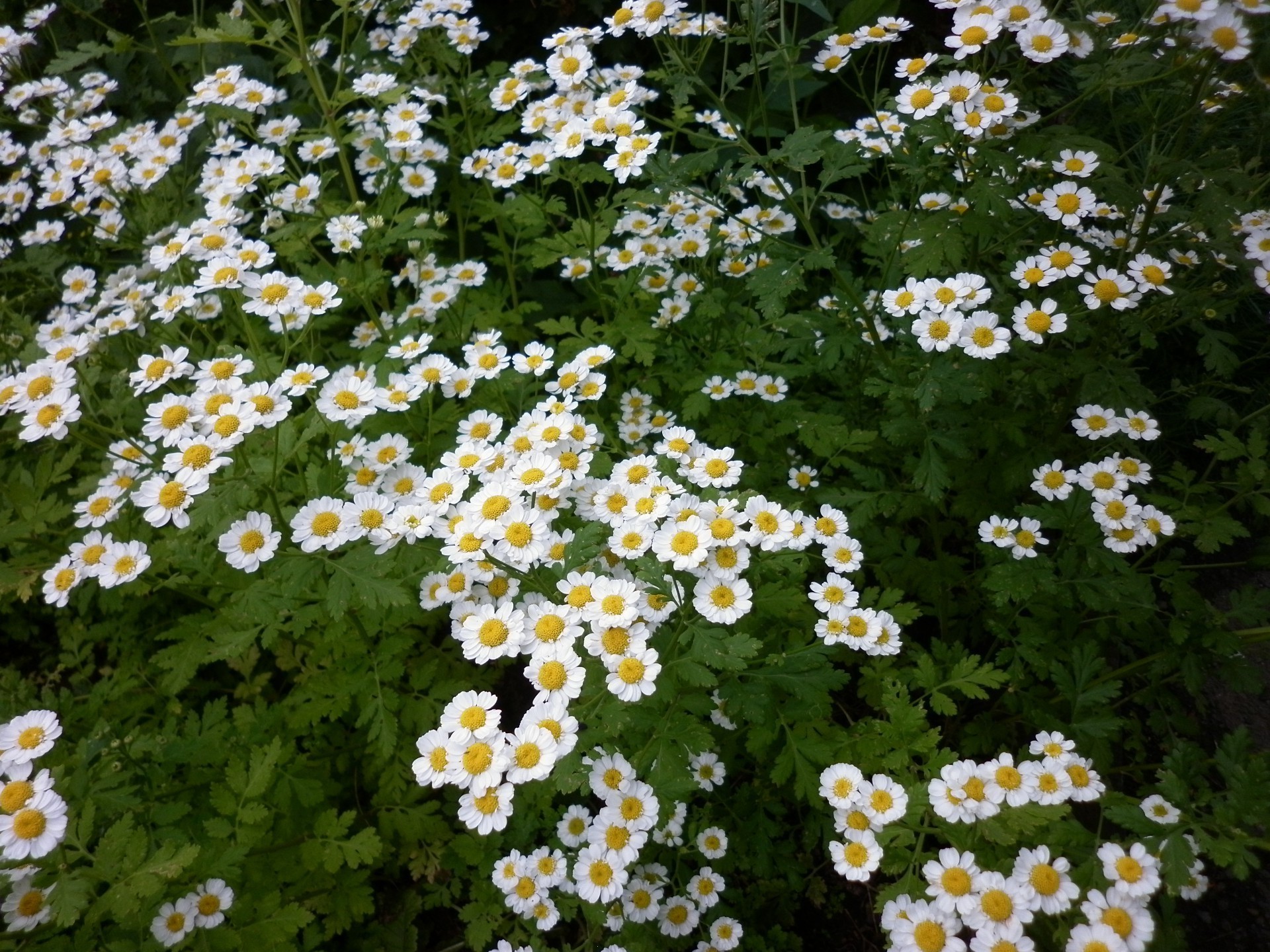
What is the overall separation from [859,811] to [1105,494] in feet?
4.32

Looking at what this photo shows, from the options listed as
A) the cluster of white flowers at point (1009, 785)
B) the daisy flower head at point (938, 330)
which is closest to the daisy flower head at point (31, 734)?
the cluster of white flowers at point (1009, 785)

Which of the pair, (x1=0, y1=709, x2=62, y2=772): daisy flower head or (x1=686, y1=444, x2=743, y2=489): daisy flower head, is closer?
(x1=0, y1=709, x2=62, y2=772): daisy flower head

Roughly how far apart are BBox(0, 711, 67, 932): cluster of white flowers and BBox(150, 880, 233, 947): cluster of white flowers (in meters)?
0.28

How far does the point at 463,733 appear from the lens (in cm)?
190

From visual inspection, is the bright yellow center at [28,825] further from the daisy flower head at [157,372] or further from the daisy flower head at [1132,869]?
the daisy flower head at [1132,869]

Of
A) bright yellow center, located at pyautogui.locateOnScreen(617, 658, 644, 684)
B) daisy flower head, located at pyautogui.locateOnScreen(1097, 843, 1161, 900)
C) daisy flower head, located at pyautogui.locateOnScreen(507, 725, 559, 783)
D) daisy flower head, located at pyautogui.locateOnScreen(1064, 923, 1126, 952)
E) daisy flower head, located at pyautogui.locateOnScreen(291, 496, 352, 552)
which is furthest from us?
daisy flower head, located at pyautogui.locateOnScreen(291, 496, 352, 552)

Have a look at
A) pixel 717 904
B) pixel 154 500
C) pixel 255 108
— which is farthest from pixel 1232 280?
pixel 255 108

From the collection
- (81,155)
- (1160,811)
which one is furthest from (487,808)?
(81,155)

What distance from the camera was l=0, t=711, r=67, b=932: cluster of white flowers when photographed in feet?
6.46

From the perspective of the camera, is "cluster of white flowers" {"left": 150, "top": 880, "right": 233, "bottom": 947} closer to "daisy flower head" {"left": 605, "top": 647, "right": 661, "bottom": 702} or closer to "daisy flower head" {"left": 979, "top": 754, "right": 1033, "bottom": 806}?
"daisy flower head" {"left": 605, "top": 647, "right": 661, "bottom": 702}

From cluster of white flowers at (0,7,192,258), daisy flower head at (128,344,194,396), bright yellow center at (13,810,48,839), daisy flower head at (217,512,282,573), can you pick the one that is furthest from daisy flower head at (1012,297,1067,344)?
cluster of white flowers at (0,7,192,258)

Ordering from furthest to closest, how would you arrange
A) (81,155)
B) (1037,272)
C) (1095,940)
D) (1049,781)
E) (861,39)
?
1. (81,155)
2. (861,39)
3. (1037,272)
4. (1049,781)
5. (1095,940)

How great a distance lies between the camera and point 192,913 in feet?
7.43

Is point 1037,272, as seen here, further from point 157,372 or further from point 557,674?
point 157,372
